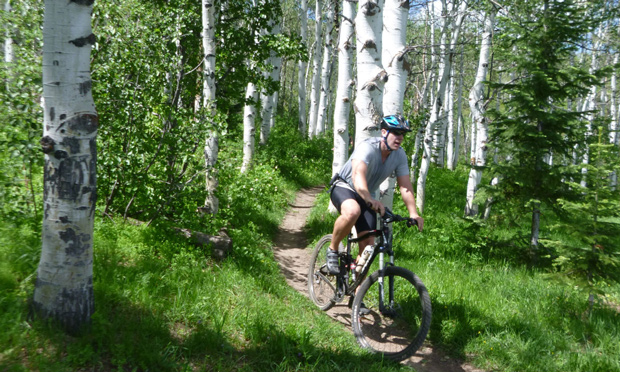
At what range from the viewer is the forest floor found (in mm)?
4410

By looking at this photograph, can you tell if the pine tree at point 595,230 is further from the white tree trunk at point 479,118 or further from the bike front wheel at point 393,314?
the white tree trunk at point 479,118

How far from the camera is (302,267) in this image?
23.5ft

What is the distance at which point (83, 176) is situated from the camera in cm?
304

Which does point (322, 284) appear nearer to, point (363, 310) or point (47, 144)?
point (363, 310)

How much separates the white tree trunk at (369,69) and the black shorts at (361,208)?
1.90 metres

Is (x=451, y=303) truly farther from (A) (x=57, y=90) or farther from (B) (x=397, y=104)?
(A) (x=57, y=90)

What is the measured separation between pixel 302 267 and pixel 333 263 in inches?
88.5

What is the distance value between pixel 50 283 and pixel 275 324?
214 centimetres

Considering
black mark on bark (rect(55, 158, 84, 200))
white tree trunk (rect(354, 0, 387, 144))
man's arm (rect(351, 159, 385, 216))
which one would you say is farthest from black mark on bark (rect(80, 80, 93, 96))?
white tree trunk (rect(354, 0, 387, 144))

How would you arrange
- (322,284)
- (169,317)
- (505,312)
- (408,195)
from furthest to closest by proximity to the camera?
(322,284) < (505,312) < (408,195) < (169,317)

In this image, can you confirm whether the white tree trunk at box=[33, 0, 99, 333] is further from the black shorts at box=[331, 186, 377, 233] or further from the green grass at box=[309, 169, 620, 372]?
the green grass at box=[309, 169, 620, 372]

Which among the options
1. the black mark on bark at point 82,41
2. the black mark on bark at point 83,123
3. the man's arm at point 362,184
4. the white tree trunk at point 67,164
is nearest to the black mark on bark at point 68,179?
the white tree trunk at point 67,164

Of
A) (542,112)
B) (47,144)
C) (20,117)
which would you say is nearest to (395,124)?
(47,144)

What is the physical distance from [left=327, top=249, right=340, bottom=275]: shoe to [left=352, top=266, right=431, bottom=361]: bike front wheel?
460 mm
